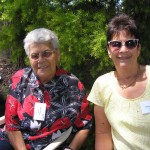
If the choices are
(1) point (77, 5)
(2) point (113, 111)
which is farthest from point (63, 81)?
(1) point (77, 5)

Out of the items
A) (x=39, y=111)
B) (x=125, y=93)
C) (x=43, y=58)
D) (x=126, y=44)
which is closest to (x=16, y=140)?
(x=39, y=111)

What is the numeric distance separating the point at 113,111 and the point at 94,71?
3.18 feet

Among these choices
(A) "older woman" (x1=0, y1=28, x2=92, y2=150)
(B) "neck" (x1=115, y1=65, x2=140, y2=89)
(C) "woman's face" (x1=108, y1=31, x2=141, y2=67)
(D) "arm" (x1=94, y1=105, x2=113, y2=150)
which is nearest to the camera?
(C) "woman's face" (x1=108, y1=31, x2=141, y2=67)

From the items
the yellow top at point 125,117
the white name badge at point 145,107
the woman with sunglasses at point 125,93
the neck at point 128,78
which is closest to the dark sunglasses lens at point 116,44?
the woman with sunglasses at point 125,93

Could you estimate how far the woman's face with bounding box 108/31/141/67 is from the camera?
248 centimetres

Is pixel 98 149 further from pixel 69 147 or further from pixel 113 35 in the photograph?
pixel 113 35

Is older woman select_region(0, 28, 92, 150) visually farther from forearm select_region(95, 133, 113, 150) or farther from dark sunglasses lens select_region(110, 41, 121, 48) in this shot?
dark sunglasses lens select_region(110, 41, 121, 48)

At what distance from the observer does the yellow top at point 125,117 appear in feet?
8.28

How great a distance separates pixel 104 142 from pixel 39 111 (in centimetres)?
67

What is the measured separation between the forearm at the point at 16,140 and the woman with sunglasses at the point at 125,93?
31.2 inches

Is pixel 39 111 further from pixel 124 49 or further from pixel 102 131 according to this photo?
pixel 124 49

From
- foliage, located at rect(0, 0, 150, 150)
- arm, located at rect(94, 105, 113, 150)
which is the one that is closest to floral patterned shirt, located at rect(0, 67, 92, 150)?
arm, located at rect(94, 105, 113, 150)

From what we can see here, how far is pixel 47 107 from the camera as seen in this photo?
293 centimetres

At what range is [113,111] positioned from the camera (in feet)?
8.64
